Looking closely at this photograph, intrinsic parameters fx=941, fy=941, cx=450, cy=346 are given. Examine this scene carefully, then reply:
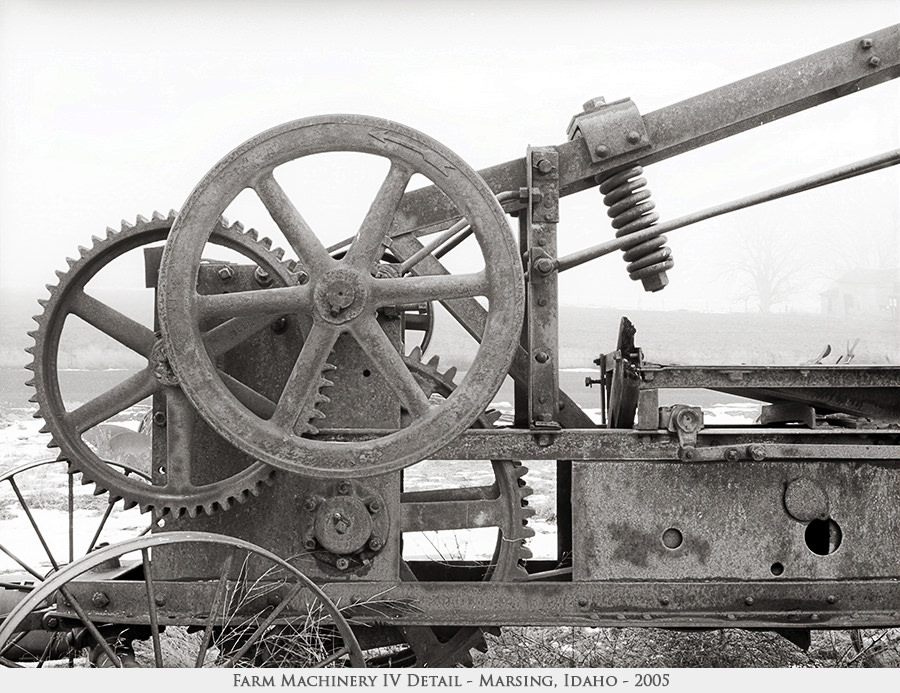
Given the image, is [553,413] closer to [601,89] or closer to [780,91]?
[780,91]

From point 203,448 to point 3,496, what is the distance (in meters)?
5.01

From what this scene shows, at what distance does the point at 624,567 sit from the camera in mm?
3348

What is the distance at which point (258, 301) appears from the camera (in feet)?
9.82

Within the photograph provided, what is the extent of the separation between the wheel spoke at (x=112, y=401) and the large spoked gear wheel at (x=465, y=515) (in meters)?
0.94

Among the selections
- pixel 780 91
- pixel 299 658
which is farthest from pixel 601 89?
pixel 299 658

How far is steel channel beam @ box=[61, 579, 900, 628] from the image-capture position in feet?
10.8

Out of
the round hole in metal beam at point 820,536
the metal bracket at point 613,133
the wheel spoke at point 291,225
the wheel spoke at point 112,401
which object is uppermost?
the metal bracket at point 613,133

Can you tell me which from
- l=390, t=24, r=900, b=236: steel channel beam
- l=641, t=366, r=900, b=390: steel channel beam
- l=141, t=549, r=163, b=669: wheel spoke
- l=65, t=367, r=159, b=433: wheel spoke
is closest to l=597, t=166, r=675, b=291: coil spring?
l=390, t=24, r=900, b=236: steel channel beam

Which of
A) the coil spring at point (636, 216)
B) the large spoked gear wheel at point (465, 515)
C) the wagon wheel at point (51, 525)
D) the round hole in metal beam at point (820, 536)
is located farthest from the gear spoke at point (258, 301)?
the wagon wheel at point (51, 525)

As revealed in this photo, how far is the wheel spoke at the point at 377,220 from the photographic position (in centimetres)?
299

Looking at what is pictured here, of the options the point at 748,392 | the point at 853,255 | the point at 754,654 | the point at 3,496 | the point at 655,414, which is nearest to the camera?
the point at 655,414

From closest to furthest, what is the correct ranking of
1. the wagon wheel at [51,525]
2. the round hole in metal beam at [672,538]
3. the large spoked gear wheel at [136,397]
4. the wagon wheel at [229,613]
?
the wagon wheel at [229,613] < the large spoked gear wheel at [136,397] < the round hole in metal beam at [672,538] < the wagon wheel at [51,525]

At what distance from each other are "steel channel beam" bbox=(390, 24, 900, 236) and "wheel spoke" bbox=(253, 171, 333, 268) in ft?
1.91

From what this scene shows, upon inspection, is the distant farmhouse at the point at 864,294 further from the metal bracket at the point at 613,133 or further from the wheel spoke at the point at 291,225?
the wheel spoke at the point at 291,225
